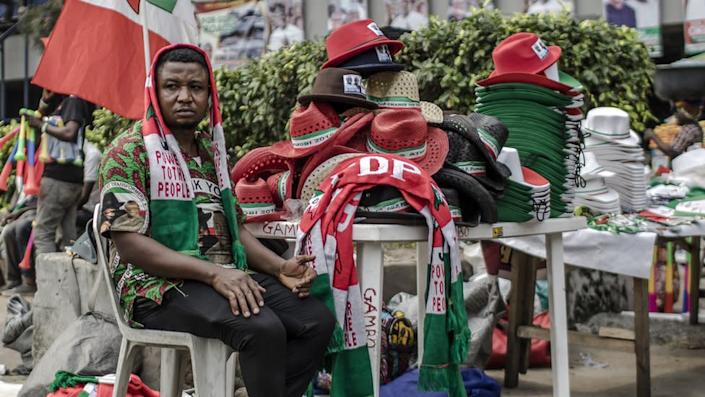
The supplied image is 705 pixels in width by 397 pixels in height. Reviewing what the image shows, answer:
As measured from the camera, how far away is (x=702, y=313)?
→ 7.25 meters

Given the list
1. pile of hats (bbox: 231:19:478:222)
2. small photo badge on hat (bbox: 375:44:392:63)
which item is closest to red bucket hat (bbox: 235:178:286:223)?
pile of hats (bbox: 231:19:478:222)

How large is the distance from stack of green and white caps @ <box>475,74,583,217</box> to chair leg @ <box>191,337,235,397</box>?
1.71 meters

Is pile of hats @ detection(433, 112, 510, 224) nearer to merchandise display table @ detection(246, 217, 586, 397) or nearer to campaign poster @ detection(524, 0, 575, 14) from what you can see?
merchandise display table @ detection(246, 217, 586, 397)

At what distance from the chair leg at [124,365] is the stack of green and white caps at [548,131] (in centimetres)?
184

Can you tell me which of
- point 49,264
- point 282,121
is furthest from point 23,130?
point 49,264

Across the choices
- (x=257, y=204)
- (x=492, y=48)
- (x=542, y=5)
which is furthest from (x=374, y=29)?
(x=542, y=5)

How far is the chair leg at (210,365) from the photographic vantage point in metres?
3.22

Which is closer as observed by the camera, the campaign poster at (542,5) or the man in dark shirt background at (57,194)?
the man in dark shirt background at (57,194)

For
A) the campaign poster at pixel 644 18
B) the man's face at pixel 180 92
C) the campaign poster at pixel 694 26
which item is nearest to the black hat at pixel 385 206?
the man's face at pixel 180 92

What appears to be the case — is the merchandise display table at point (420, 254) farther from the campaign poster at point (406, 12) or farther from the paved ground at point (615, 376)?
the campaign poster at point (406, 12)

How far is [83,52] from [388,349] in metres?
2.20

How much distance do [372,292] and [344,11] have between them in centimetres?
1461

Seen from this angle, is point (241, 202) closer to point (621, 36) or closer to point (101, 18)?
point (101, 18)

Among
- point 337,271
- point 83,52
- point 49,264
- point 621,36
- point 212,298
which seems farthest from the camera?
point 621,36
